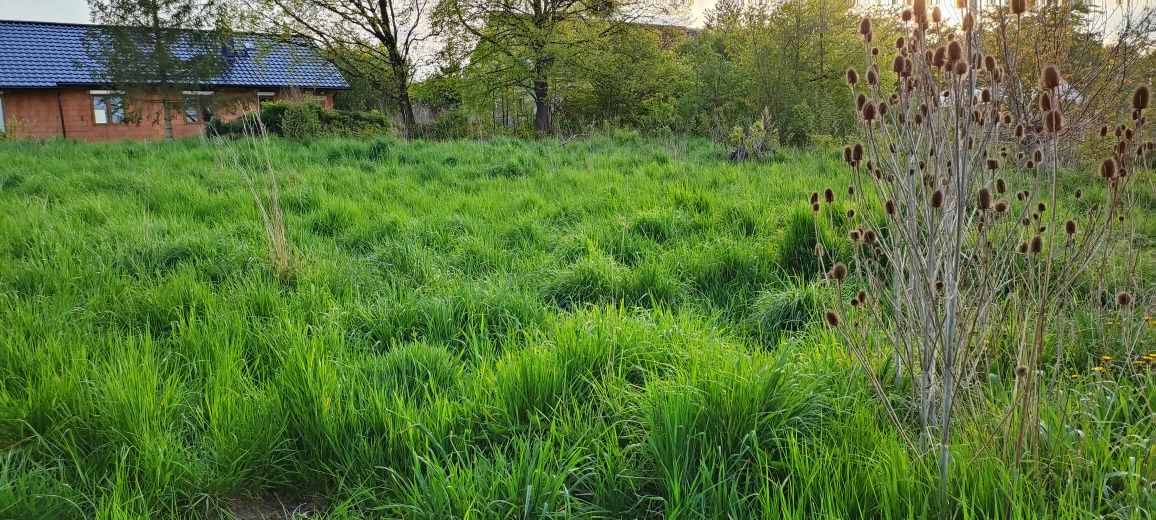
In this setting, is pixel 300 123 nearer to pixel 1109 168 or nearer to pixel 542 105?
pixel 542 105

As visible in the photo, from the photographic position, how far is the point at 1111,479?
67.9 inches

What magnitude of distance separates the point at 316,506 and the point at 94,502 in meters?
0.60

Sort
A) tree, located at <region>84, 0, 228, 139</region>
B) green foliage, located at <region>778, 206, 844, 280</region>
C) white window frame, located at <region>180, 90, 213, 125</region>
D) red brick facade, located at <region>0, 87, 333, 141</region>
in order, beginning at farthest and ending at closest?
red brick facade, located at <region>0, 87, 333, 141</region>
white window frame, located at <region>180, 90, 213, 125</region>
tree, located at <region>84, 0, 228, 139</region>
green foliage, located at <region>778, 206, 844, 280</region>

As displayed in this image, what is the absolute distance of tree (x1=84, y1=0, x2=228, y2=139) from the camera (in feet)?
59.7

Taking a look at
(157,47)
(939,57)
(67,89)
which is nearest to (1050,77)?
(939,57)

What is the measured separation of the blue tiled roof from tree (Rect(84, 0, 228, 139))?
6.59 feet

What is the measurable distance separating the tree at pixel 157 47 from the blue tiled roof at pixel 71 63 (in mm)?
2009

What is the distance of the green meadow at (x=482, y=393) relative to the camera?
5.77 ft

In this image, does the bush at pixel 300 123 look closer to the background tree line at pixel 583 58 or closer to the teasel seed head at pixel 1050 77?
the background tree line at pixel 583 58

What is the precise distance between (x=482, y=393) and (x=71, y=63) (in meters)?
33.0

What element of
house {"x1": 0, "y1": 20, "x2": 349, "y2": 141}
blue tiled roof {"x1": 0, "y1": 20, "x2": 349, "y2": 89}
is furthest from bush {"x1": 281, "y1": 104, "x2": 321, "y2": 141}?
house {"x1": 0, "y1": 20, "x2": 349, "y2": 141}

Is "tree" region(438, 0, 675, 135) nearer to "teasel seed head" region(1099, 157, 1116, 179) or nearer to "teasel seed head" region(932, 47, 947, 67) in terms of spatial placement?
"teasel seed head" region(932, 47, 947, 67)

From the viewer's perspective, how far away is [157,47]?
18.6 meters

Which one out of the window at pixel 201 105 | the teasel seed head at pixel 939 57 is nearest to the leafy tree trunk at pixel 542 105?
the window at pixel 201 105
